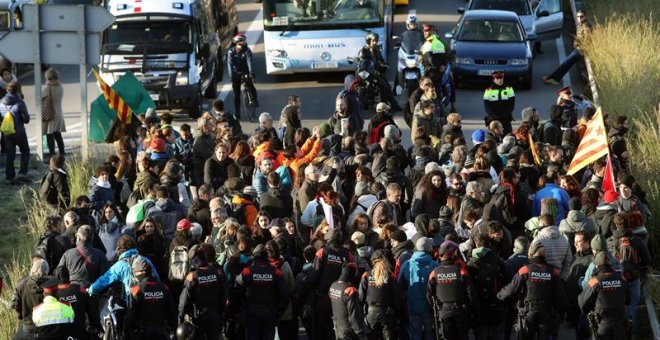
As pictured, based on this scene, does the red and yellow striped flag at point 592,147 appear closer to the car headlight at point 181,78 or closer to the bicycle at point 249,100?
the bicycle at point 249,100

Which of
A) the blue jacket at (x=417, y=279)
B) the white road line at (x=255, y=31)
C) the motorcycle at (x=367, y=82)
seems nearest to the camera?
the blue jacket at (x=417, y=279)

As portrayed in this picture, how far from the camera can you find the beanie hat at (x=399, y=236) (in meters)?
17.2

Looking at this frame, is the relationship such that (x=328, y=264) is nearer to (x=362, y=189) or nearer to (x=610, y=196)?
(x=362, y=189)

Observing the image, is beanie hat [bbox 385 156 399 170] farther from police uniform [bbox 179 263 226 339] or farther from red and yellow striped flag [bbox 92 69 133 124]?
red and yellow striped flag [bbox 92 69 133 124]

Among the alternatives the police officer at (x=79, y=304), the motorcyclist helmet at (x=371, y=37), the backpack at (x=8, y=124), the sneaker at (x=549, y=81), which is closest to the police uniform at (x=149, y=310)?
the police officer at (x=79, y=304)

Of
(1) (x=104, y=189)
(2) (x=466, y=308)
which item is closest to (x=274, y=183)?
(1) (x=104, y=189)

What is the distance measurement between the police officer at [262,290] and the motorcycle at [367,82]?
Result: 1194 cm

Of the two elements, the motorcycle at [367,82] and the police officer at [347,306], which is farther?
the motorcycle at [367,82]

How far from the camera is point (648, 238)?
63.1 ft

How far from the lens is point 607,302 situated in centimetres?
1647

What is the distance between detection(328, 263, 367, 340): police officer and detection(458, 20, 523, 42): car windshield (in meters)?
16.2

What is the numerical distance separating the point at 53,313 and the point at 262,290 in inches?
84.1

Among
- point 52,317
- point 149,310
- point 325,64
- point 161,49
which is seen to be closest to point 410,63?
point 325,64

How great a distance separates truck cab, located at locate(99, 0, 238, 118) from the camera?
2948 centimetres
